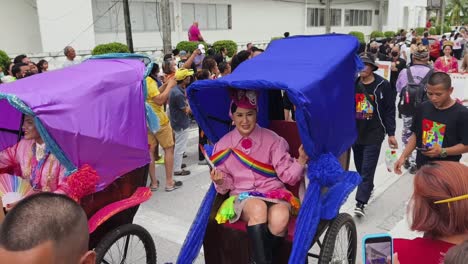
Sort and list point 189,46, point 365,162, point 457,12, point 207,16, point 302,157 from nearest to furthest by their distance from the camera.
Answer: point 302,157, point 365,162, point 189,46, point 207,16, point 457,12

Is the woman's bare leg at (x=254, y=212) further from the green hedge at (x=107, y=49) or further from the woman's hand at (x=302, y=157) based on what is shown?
the green hedge at (x=107, y=49)

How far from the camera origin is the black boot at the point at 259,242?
9.81ft

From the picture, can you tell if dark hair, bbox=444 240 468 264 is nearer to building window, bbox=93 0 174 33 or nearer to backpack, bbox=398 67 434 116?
backpack, bbox=398 67 434 116

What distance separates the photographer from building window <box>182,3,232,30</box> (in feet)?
65.3

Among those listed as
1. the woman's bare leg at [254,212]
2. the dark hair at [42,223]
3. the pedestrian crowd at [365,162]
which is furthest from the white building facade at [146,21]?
the dark hair at [42,223]

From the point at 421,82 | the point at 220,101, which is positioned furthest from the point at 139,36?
the point at 220,101

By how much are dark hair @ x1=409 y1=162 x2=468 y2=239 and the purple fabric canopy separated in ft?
6.96

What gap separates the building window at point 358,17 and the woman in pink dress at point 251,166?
33.6 metres

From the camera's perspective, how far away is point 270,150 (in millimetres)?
3471

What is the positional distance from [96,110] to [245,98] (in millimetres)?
1135

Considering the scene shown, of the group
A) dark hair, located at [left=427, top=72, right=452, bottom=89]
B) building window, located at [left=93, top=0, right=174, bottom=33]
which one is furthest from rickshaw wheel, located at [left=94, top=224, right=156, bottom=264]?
building window, located at [left=93, top=0, right=174, bottom=33]

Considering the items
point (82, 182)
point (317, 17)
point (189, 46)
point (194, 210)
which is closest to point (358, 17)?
point (317, 17)

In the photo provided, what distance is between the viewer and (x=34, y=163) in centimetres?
350

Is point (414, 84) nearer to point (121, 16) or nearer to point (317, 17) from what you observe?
point (121, 16)
